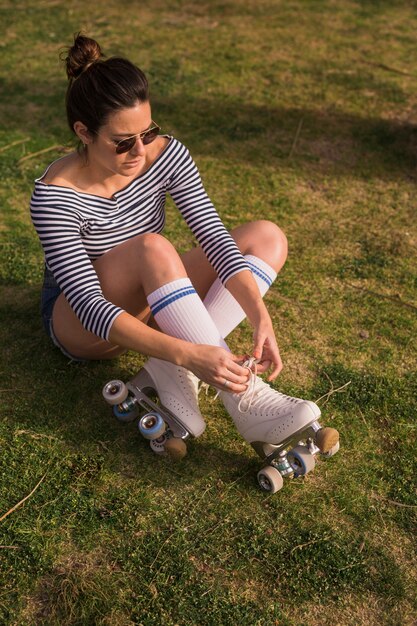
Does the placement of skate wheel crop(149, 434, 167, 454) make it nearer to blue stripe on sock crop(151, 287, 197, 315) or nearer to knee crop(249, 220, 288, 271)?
blue stripe on sock crop(151, 287, 197, 315)

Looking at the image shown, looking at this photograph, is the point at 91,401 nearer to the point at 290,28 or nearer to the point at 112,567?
the point at 112,567

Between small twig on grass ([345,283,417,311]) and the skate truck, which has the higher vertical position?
the skate truck

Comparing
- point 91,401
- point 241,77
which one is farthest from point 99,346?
point 241,77

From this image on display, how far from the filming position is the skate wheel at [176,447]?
293 centimetres

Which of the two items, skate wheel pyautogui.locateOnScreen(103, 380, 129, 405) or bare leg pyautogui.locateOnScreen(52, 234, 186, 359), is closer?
bare leg pyautogui.locateOnScreen(52, 234, 186, 359)

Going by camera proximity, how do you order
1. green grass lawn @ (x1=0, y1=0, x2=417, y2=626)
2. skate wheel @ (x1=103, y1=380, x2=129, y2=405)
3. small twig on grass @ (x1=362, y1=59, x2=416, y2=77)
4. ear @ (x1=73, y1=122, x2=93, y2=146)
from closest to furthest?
green grass lawn @ (x1=0, y1=0, x2=417, y2=626)
ear @ (x1=73, y1=122, x2=93, y2=146)
skate wheel @ (x1=103, y1=380, x2=129, y2=405)
small twig on grass @ (x1=362, y1=59, x2=416, y2=77)

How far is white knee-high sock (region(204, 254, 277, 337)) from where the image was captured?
3213 millimetres

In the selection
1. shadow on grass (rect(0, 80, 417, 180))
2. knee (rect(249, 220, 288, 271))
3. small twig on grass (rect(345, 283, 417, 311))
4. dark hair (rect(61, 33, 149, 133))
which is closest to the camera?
dark hair (rect(61, 33, 149, 133))

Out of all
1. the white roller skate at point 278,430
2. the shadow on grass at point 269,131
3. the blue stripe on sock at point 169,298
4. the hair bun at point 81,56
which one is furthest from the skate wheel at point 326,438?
the shadow on grass at point 269,131

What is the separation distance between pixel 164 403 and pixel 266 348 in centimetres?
50

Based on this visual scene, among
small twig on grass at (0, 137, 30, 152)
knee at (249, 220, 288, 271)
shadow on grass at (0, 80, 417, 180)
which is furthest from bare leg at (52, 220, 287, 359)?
small twig on grass at (0, 137, 30, 152)

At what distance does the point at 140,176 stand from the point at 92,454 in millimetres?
1243

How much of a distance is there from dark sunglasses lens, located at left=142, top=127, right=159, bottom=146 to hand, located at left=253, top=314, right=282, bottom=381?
34.8 inches

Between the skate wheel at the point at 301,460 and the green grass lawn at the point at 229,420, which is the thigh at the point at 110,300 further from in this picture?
the skate wheel at the point at 301,460
